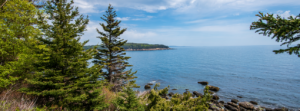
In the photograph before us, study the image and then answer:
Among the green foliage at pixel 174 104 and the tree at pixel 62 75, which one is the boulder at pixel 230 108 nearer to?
the green foliage at pixel 174 104

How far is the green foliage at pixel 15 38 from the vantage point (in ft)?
29.8

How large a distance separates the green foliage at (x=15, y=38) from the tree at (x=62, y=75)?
0.94m

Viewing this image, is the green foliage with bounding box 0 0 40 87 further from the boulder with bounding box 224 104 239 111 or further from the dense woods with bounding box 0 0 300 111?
the boulder with bounding box 224 104 239 111

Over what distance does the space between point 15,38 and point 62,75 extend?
467 cm

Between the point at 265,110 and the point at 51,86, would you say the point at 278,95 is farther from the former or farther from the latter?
the point at 51,86

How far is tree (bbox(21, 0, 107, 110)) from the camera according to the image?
8766mm

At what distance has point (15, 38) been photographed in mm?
10016

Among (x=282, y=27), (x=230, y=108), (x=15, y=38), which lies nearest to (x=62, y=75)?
(x=15, y=38)

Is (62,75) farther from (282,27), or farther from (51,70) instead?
(282,27)

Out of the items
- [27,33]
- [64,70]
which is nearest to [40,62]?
[64,70]

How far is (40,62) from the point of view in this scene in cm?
921

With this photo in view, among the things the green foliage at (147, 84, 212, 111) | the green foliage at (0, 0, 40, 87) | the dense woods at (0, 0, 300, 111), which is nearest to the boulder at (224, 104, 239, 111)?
the dense woods at (0, 0, 300, 111)

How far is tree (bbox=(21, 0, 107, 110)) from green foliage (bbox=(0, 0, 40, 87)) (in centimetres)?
94

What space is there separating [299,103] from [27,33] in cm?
3555
